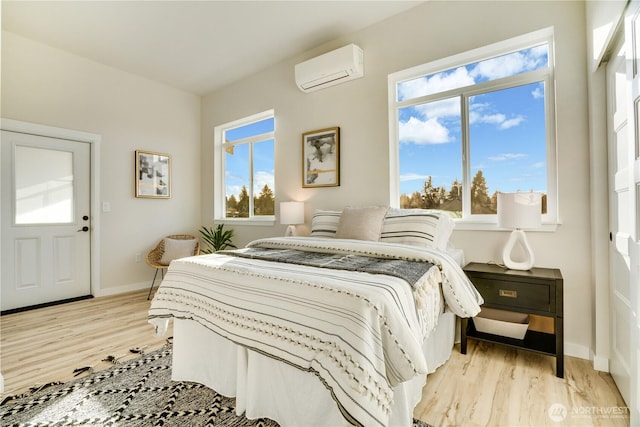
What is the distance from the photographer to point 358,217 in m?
2.52

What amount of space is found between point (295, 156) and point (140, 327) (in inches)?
92.4

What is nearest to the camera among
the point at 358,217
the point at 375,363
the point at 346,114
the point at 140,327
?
the point at 375,363

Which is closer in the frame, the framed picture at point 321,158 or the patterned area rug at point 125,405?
the patterned area rug at point 125,405

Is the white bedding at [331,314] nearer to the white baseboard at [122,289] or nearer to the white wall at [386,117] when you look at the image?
the white wall at [386,117]

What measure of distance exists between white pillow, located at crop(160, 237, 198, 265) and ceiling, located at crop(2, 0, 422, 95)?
223 cm

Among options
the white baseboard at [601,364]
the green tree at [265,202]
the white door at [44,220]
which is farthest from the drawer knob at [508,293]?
the white door at [44,220]

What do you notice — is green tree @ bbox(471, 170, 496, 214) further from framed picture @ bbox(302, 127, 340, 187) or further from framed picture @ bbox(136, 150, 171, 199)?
framed picture @ bbox(136, 150, 171, 199)

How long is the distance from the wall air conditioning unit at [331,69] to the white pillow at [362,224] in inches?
57.2

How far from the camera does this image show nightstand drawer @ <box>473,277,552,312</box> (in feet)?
6.21

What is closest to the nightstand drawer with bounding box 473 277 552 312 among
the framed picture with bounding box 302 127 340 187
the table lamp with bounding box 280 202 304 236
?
the framed picture with bounding box 302 127 340 187

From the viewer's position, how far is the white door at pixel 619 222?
155cm

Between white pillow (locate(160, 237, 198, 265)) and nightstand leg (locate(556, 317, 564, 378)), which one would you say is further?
white pillow (locate(160, 237, 198, 265))

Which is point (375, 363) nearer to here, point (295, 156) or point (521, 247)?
point (521, 247)

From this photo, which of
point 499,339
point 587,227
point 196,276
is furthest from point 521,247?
point 196,276
